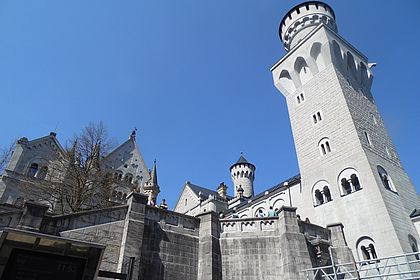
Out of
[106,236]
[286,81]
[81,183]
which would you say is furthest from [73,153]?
[286,81]

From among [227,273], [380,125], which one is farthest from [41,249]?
[380,125]

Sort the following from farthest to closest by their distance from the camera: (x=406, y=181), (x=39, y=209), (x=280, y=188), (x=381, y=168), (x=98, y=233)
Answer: (x=280, y=188)
(x=406, y=181)
(x=381, y=168)
(x=98, y=233)
(x=39, y=209)

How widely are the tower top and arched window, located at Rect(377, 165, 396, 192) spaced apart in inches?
721

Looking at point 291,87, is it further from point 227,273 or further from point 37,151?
point 37,151

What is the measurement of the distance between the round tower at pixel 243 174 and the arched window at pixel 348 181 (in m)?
31.5

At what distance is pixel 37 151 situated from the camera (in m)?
32.4

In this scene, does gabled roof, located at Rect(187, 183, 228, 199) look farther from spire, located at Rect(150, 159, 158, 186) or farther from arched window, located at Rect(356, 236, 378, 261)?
arched window, located at Rect(356, 236, 378, 261)

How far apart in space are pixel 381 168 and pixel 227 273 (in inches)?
630

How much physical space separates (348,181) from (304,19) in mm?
21938

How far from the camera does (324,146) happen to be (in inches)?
1035

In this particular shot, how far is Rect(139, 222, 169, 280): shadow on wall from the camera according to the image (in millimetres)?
12703

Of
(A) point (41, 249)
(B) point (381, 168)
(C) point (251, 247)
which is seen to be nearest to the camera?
(A) point (41, 249)

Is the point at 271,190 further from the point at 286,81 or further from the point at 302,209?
the point at 286,81

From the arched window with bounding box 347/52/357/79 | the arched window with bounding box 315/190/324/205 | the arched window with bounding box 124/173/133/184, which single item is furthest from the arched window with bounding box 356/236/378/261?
the arched window with bounding box 124/173/133/184
